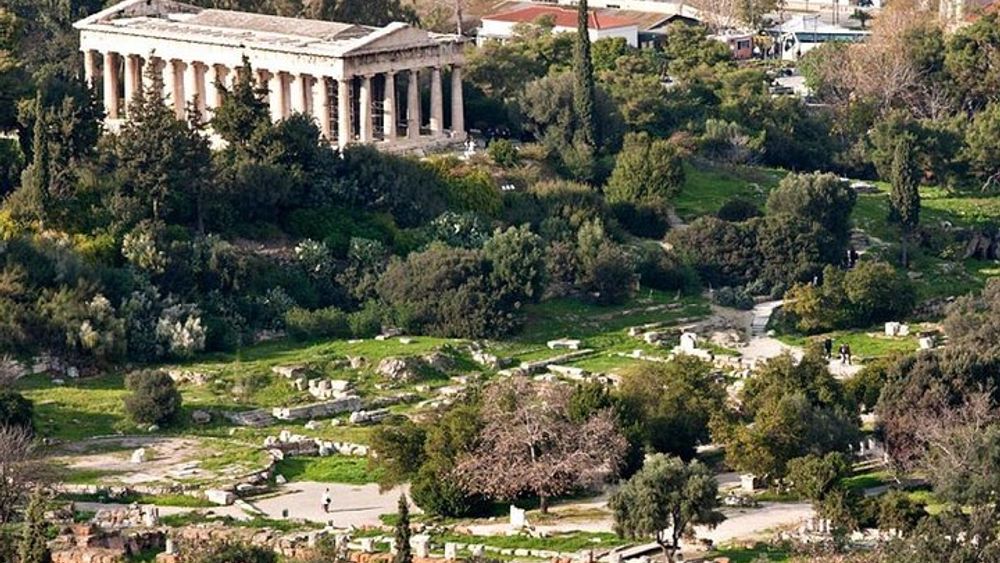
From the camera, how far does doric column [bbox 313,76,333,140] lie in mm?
106875

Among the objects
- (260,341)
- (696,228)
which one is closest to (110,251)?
(260,341)

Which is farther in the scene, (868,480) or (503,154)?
(503,154)

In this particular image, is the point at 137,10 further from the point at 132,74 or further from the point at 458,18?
the point at 458,18

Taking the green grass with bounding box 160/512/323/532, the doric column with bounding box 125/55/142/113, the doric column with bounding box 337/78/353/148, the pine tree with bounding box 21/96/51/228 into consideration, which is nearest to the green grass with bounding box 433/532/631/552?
the green grass with bounding box 160/512/323/532

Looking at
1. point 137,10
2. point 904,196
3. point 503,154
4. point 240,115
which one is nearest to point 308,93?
point 503,154

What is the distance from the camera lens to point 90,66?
373 ft

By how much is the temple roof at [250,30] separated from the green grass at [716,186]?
8875 mm

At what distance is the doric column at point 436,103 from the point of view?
109125 mm

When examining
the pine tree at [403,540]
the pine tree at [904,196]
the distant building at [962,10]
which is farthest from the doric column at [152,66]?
the pine tree at [403,540]

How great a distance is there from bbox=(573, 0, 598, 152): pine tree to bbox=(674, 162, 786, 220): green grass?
131 inches

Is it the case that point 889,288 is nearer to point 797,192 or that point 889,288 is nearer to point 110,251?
point 797,192

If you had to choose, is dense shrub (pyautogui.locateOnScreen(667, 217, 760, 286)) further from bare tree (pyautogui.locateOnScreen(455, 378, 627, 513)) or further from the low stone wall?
the low stone wall

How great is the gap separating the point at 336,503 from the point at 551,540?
20.2 ft

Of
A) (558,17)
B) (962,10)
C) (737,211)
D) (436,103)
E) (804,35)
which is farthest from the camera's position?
(804,35)
